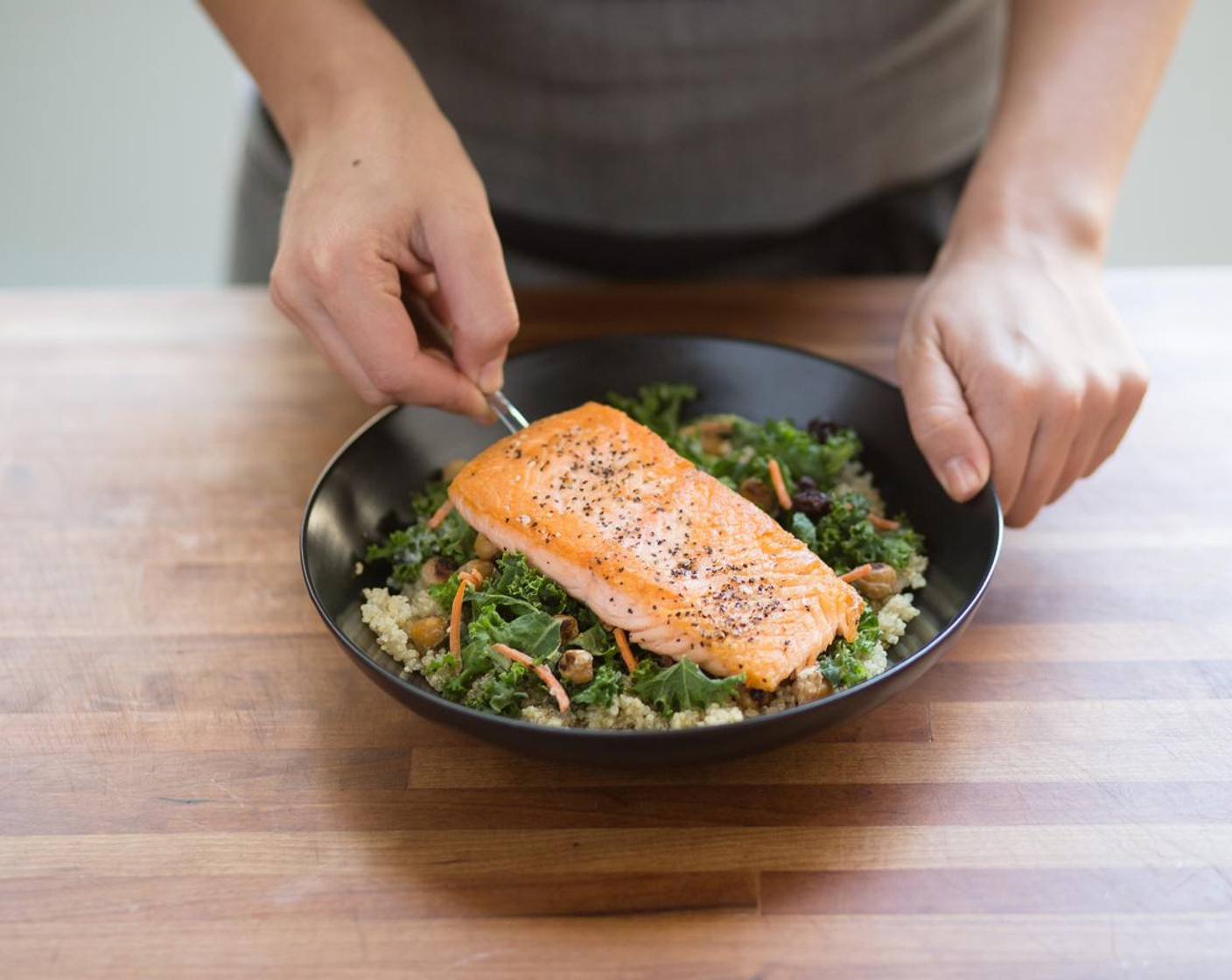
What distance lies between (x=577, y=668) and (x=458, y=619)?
0.19m

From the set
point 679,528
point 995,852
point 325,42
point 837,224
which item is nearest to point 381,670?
point 679,528

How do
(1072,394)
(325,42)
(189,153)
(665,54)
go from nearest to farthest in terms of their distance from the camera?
(1072,394), (325,42), (665,54), (189,153)

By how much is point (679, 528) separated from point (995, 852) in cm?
55

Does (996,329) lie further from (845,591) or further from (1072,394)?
(845,591)

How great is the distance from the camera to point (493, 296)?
65.3 inches

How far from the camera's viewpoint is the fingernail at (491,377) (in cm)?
173

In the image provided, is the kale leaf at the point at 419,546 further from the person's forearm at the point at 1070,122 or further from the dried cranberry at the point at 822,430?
the person's forearm at the point at 1070,122

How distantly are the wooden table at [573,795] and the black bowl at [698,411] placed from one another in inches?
→ 5.5

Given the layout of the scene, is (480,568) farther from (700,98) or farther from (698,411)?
(700,98)

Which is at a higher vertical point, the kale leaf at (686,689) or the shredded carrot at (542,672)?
the kale leaf at (686,689)

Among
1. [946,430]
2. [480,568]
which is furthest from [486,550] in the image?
[946,430]

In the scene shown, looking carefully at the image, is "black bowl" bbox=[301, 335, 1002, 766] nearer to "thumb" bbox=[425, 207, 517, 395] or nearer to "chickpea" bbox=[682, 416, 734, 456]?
"chickpea" bbox=[682, 416, 734, 456]

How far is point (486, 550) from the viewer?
1.66 m

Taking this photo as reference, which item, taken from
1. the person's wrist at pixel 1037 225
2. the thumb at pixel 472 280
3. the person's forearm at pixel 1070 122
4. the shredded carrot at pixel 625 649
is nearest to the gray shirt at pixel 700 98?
the person's forearm at pixel 1070 122
